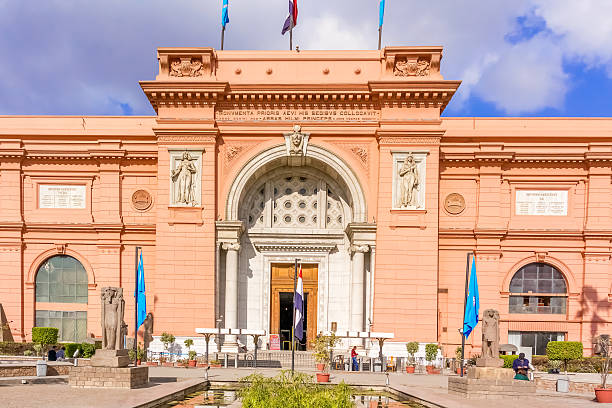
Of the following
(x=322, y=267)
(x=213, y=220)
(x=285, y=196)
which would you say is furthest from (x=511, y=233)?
(x=213, y=220)

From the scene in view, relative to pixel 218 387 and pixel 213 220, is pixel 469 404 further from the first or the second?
pixel 213 220

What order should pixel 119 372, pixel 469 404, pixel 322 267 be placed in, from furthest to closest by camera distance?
1. pixel 322 267
2. pixel 119 372
3. pixel 469 404

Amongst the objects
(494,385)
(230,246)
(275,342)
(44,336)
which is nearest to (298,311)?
(494,385)

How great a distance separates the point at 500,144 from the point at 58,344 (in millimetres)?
23556

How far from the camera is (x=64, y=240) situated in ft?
105

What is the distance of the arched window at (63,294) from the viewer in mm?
31906

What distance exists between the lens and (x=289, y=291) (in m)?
31.8

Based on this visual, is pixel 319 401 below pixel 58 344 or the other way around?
the other way around

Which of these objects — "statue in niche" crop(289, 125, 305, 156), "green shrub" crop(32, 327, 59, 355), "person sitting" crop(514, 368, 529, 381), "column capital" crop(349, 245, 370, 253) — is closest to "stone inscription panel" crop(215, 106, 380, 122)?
"statue in niche" crop(289, 125, 305, 156)

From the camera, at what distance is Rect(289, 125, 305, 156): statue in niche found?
30266 millimetres

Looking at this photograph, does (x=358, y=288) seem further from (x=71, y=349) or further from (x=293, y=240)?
(x=71, y=349)

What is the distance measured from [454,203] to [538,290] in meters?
5.92

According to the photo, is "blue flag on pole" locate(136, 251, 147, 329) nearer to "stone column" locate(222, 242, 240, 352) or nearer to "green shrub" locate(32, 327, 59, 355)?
"stone column" locate(222, 242, 240, 352)

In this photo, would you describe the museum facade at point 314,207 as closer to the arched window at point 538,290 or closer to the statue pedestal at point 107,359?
the arched window at point 538,290
